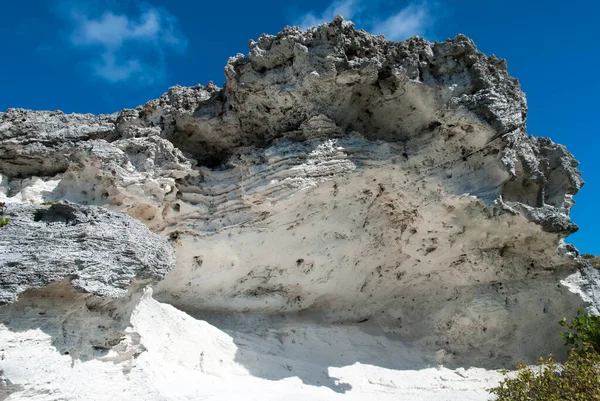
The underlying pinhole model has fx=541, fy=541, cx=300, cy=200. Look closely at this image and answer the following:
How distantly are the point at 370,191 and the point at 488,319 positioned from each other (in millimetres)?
3906

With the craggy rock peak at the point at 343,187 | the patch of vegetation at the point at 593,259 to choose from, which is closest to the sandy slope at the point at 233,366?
the craggy rock peak at the point at 343,187

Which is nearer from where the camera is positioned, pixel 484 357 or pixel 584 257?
pixel 484 357

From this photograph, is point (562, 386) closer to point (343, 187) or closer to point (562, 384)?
point (562, 384)

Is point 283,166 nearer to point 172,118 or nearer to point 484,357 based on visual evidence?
point 172,118

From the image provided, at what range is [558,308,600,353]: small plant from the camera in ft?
35.5

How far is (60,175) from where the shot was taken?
10828mm

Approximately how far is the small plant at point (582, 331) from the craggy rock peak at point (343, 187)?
1.46 feet

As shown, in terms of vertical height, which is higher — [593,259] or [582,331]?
[593,259]

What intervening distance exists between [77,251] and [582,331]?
9670 mm

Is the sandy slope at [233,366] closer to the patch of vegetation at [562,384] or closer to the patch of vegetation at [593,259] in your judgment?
the patch of vegetation at [562,384]

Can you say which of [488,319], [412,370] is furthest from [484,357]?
[412,370]

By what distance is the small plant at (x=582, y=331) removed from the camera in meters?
10.8

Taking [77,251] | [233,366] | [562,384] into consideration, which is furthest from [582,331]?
[77,251]

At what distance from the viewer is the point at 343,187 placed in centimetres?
1105
